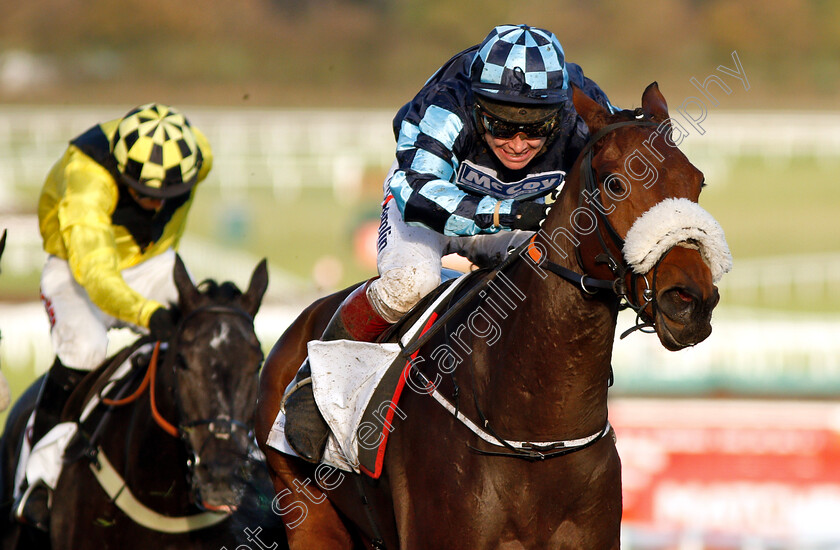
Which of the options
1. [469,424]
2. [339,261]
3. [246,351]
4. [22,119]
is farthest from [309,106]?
[469,424]

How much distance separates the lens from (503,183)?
10.9ft

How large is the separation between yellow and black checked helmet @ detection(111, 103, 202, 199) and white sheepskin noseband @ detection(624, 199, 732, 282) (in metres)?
3.37

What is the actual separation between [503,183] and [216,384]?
1.63 metres

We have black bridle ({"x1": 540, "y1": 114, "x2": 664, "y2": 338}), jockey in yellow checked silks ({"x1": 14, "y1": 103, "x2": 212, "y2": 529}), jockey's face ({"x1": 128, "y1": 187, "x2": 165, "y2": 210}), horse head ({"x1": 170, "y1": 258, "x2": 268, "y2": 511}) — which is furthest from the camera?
jockey's face ({"x1": 128, "y1": 187, "x2": 165, "y2": 210})

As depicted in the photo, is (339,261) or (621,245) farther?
(339,261)

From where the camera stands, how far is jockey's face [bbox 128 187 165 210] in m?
5.46

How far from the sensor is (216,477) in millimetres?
4188

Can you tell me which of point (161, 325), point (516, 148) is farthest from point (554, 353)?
point (161, 325)

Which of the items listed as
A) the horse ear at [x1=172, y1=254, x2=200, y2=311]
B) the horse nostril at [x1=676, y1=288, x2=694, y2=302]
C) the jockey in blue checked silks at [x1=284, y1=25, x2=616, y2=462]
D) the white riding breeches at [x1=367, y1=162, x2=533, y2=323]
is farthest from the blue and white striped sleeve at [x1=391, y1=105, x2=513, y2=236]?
the horse ear at [x1=172, y1=254, x2=200, y2=311]

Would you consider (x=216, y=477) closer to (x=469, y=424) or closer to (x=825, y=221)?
(x=469, y=424)

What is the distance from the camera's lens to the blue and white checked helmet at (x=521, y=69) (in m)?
3.20

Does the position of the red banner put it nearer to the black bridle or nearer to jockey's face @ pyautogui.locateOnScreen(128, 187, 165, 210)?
jockey's face @ pyautogui.locateOnScreen(128, 187, 165, 210)

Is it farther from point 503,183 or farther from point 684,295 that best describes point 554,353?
point 503,183

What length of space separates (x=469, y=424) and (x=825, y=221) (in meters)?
16.0
